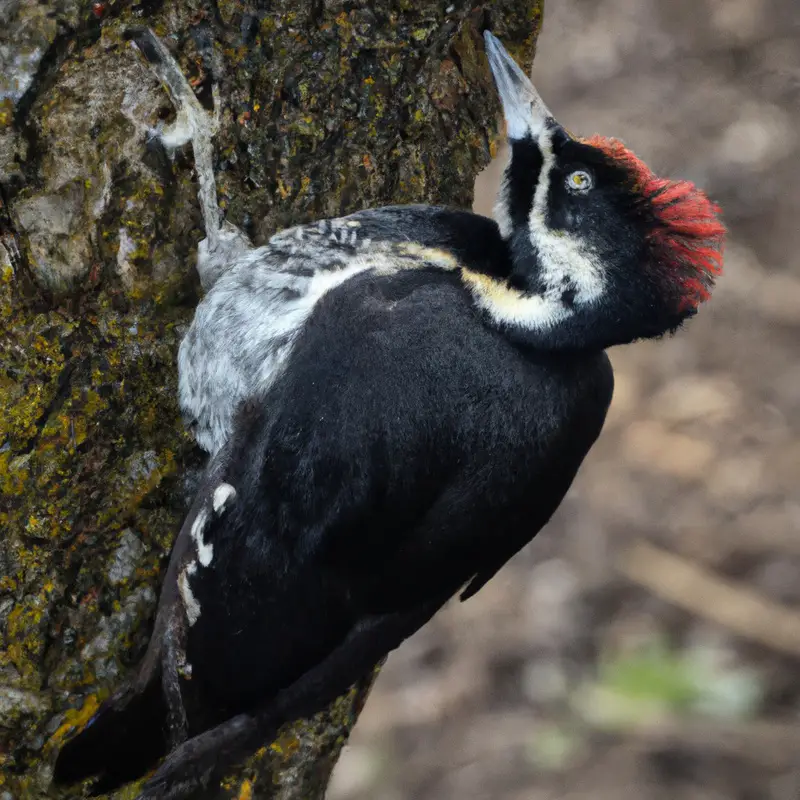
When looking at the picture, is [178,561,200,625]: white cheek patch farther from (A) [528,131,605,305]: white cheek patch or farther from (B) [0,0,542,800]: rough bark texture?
(A) [528,131,605,305]: white cheek patch

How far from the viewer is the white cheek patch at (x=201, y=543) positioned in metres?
1.69

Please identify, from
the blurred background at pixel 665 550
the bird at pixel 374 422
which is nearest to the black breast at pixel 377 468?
the bird at pixel 374 422

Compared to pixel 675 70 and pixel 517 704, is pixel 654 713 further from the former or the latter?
pixel 675 70

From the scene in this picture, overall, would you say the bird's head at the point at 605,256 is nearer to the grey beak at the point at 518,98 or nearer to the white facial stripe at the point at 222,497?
the grey beak at the point at 518,98

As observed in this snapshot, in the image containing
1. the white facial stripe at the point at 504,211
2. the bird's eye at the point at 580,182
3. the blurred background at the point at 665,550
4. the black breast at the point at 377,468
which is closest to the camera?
the black breast at the point at 377,468

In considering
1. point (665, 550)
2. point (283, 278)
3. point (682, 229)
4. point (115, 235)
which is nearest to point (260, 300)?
point (283, 278)

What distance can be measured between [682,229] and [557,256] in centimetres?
20

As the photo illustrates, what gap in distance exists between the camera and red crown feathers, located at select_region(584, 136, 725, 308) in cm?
165

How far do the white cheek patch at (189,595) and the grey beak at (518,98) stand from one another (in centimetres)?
91

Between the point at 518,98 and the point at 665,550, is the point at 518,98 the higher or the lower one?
the higher one

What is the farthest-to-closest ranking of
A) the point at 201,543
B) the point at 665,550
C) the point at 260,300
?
the point at 665,550 → the point at 260,300 → the point at 201,543

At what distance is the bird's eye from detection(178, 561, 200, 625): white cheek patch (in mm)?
858

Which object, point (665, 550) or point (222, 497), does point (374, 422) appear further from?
point (665, 550)

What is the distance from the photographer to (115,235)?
5.76 feet
